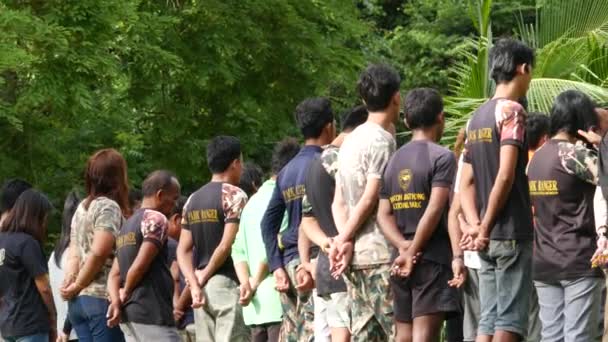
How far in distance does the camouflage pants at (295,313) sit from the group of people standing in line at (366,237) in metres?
0.02

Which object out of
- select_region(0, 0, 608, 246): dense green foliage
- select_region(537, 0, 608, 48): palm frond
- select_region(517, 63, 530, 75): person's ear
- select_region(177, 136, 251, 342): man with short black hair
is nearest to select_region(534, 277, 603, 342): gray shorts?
select_region(517, 63, 530, 75): person's ear

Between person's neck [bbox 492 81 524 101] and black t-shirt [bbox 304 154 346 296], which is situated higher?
person's neck [bbox 492 81 524 101]

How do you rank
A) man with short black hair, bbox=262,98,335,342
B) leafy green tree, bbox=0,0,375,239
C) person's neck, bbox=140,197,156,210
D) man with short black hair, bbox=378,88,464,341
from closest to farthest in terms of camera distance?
1. man with short black hair, bbox=378,88,464,341
2. man with short black hair, bbox=262,98,335,342
3. person's neck, bbox=140,197,156,210
4. leafy green tree, bbox=0,0,375,239

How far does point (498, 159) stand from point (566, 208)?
1.22 meters

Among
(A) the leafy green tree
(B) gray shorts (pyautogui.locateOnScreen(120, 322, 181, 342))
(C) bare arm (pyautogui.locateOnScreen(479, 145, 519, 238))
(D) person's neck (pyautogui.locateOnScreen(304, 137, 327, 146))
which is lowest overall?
(B) gray shorts (pyautogui.locateOnScreen(120, 322, 181, 342))

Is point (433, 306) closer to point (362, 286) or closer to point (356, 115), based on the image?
point (362, 286)

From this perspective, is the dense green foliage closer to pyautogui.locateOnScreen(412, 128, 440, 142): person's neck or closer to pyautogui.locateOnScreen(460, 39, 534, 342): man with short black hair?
pyautogui.locateOnScreen(412, 128, 440, 142): person's neck

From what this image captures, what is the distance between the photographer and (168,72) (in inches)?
727

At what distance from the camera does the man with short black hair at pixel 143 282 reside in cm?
1180

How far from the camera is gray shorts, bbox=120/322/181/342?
11781 mm

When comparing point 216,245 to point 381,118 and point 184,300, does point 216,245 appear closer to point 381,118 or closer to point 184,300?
point 184,300

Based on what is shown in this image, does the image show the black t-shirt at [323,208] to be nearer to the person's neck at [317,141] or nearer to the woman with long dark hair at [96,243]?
the person's neck at [317,141]

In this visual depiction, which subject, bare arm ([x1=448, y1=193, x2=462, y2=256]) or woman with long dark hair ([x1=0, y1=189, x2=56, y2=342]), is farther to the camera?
woman with long dark hair ([x1=0, y1=189, x2=56, y2=342])

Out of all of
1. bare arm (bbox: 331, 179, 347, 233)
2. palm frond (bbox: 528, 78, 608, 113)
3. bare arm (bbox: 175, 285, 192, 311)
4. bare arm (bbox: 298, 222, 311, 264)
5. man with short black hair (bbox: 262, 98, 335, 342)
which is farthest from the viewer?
palm frond (bbox: 528, 78, 608, 113)
